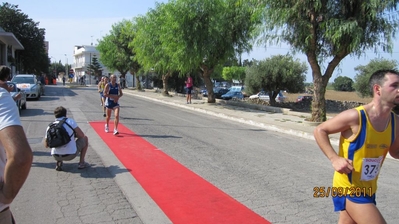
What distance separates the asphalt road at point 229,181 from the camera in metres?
4.84

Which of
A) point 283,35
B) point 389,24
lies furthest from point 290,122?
point 389,24

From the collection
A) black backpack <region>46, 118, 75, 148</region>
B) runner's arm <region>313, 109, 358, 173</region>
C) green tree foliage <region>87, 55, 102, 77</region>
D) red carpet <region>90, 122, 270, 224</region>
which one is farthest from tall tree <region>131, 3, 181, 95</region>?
green tree foliage <region>87, 55, 102, 77</region>

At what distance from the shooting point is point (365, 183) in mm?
3010

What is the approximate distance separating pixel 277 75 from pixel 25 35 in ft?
125

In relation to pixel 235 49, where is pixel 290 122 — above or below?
below

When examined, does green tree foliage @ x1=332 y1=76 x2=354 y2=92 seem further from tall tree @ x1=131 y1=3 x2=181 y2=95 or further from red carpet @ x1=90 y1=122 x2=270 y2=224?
red carpet @ x1=90 y1=122 x2=270 y2=224

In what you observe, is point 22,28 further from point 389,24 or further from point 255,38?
point 389,24

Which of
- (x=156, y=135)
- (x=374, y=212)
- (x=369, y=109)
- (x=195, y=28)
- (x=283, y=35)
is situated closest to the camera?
(x=374, y=212)

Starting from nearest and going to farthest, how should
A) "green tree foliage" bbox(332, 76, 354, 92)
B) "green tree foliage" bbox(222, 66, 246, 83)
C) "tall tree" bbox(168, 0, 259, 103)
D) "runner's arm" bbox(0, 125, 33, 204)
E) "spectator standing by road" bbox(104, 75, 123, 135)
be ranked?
→ 1. "runner's arm" bbox(0, 125, 33, 204)
2. "spectator standing by road" bbox(104, 75, 123, 135)
3. "tall tree" bbox(168, 0, 259, 103)
4. "green tree foliage" bbox(332, 76, 354, 92)
5. "green tree foliage" bbox(222, 66, 246, 83)

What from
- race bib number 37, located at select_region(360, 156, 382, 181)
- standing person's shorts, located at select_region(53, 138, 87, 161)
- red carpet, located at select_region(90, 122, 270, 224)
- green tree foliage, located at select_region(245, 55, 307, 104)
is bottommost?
red carpet, located at select_region(90, 122, 270, 224)

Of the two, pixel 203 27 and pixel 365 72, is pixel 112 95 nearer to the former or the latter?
pixel 203 27

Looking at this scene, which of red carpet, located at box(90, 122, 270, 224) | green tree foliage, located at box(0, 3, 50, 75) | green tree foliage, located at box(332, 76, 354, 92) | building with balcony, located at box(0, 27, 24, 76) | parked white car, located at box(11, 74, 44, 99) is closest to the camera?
red carpet, located at box(90, 122, 270, 224)

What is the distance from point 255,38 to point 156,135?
7.01 metres

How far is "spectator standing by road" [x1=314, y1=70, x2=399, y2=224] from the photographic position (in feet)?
9.70
